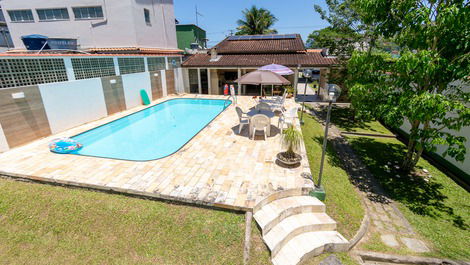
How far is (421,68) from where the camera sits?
5.73m

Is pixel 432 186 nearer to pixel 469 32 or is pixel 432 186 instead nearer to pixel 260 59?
pixel 469 32

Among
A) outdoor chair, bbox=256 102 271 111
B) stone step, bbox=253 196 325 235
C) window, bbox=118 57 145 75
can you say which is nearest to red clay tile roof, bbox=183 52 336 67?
window, bbox=118 57 145 75

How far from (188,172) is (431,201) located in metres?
7.82

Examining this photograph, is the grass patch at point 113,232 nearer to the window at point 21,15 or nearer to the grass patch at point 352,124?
the grass patch at point 352,124

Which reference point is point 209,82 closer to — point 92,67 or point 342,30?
point 92,67

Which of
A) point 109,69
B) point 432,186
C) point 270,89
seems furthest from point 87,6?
point 432,186

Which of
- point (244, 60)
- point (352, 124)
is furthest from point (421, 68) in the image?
point (244, 60)

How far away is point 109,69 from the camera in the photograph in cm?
1265

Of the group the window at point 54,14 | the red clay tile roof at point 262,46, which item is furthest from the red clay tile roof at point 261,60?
the window at point 54,14

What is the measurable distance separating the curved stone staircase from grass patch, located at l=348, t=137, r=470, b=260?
2335mm

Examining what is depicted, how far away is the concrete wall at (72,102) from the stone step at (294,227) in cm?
1092

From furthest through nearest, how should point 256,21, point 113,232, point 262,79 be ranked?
point 256,21 → point 262,79 → point 113,232

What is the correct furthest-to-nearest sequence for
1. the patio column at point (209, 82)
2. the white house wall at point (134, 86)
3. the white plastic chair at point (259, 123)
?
the patio column at point (209, 82) → the white house wall at point (134, 86) → the white plastic chair at point (259, 123)

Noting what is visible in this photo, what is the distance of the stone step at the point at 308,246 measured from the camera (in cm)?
433
